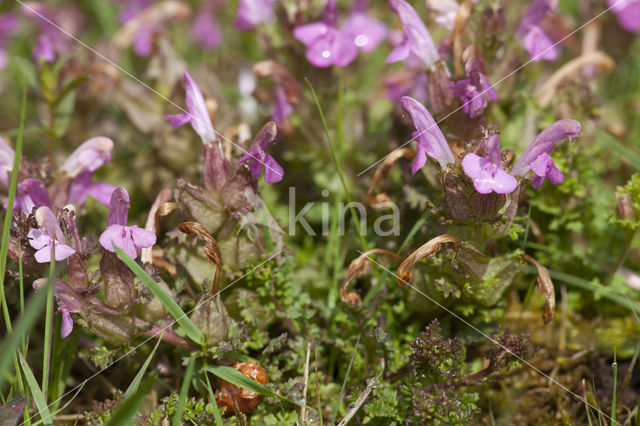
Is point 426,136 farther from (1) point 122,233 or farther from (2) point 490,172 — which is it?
(1) point 122,233

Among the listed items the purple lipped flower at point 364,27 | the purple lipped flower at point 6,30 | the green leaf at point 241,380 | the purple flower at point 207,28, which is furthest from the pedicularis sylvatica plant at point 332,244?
the purple lipped flower at point 6,30

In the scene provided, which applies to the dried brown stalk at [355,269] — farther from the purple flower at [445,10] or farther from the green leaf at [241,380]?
the purple flower at [445,10]

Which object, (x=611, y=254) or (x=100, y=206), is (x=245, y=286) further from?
(x=611, y=254)

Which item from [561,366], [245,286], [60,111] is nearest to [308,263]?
[245,286]

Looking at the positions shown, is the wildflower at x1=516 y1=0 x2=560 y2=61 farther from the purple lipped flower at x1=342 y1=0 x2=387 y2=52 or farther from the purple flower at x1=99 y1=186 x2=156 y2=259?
the purple flower at x1=99 y1=186 x2=156 y2=259

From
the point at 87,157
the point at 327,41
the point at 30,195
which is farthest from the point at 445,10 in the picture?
the point at 30,195

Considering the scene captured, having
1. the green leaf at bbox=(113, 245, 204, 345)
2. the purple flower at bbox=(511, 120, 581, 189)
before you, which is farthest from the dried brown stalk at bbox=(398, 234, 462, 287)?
the green leaf at bbox=(113, 245, 204, 345)
